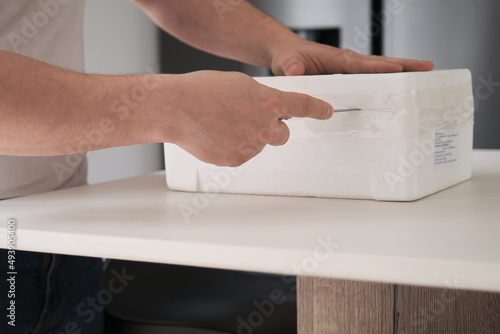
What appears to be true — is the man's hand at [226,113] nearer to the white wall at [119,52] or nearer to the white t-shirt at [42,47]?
the white t-shirt at [42,47]

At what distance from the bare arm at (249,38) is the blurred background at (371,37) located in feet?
5.00

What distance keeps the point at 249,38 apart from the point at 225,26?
7 cm

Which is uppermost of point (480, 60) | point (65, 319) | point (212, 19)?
point (480, 60)

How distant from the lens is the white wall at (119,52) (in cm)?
263

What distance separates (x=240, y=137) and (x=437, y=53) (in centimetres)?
213

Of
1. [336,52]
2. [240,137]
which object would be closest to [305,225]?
[240,137]

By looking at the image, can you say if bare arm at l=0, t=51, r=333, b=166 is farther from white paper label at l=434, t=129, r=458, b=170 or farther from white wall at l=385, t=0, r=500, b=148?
white wall at l=385, t=0, r=500, b=148

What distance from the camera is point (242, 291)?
1036 mm

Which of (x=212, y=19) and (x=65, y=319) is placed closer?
(x=65, y=319)

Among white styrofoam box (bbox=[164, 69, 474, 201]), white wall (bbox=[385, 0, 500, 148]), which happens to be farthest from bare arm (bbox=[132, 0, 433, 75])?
white wall (bbox=[385, 0, 500, 148])

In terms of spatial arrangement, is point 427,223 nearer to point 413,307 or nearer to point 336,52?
point 413,307

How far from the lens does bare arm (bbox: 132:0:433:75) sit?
37.8 inches

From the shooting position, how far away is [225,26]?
114 centimetres

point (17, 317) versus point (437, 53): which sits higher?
point (437, 53)
